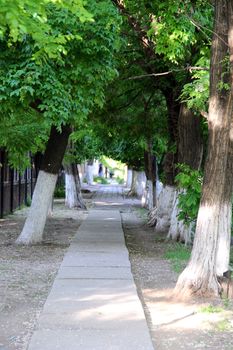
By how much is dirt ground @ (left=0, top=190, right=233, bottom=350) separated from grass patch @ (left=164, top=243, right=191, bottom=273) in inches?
6.3

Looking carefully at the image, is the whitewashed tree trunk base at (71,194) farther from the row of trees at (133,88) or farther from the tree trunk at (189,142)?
the tree trunk at (189,142)

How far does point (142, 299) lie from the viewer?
802cm

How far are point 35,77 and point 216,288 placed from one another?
17.7ft

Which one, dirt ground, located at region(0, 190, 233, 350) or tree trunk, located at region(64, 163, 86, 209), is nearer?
dirt ground, located at region(0, 190, 233, 350)

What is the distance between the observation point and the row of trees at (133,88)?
7.77 m

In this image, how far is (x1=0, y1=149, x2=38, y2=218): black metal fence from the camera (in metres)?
21.8

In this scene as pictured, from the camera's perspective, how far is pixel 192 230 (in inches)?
570

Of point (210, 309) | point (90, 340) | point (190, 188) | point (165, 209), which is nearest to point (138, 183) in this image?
point (165, 209)

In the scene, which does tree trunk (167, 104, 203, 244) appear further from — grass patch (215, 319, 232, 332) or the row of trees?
grass patch (215, 319, 232, 332)

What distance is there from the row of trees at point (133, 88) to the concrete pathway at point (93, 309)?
3.80 ft

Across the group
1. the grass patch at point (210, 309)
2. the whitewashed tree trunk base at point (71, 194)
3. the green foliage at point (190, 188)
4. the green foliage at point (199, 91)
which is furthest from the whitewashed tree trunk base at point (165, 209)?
the whitewashed tree trunk base at point (71, 194)

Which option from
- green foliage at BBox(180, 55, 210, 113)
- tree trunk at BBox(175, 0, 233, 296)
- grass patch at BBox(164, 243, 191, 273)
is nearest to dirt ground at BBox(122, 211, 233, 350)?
grass patch at BBox(164, 243, 191, 273)

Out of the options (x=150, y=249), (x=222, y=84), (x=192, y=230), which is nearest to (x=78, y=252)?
(x=150, y=249)

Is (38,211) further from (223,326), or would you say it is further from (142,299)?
(223,326)
